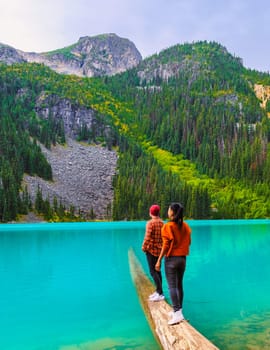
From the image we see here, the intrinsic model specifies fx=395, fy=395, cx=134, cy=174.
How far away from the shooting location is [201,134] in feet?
636

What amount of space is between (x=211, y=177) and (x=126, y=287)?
149 m

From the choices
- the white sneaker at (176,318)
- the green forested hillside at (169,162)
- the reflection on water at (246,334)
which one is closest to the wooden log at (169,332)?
the white sneaker at (176,318)

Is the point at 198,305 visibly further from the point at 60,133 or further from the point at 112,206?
the point at 60,133

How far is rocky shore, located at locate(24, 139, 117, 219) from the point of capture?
12062cm

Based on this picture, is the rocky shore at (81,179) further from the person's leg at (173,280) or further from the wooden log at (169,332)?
the person's leg at (173,280)

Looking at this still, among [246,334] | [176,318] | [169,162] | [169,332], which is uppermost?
[169,162]

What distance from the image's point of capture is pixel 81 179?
13375cm

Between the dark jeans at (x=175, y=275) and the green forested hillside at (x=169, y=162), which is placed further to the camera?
the green forested hillside at (x=169, y=162)

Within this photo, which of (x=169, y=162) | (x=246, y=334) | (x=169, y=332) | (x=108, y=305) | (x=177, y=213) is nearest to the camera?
(x=169, y=332)

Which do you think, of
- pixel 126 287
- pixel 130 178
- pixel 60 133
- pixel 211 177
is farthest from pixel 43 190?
pixel 126 287

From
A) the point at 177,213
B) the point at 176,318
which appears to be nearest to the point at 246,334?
the point at 176,318

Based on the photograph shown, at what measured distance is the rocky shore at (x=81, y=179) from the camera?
396ft

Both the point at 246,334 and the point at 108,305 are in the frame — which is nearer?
the point at 246,334

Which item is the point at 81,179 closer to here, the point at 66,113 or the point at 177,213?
the point at 66,113
